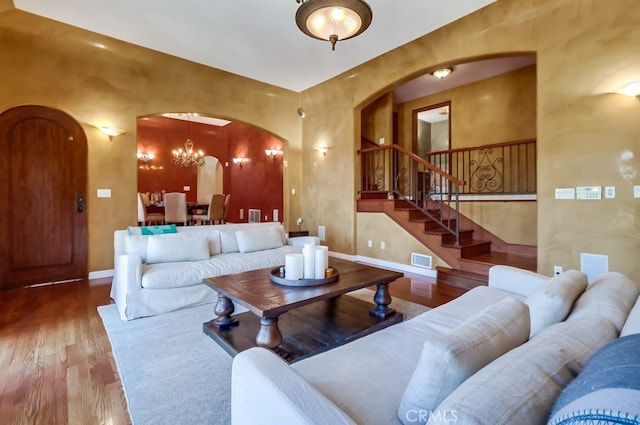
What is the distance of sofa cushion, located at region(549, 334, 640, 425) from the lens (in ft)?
1.61

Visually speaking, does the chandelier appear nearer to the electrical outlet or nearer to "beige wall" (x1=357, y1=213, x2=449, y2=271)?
"beige wall" (x1=357, y1=213, x2=449, y2=271)

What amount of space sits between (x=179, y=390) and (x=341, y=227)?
449cm

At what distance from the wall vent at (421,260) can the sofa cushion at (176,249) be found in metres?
3.14

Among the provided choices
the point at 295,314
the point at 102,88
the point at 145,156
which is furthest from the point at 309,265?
the point at 145,156

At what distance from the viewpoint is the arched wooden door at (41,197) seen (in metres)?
4.05

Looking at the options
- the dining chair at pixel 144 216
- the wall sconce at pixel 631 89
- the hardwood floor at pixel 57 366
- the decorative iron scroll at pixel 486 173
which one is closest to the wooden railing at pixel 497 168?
the decorative iron scroll at pixel 486 173

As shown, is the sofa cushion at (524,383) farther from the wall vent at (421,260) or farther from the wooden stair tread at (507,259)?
the wall vent at (421,260)

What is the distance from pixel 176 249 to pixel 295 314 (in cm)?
167

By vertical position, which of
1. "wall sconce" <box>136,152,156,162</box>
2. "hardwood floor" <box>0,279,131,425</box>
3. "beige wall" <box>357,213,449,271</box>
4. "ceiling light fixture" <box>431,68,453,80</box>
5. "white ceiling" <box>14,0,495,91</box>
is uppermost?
"white ceiling" <box>14,0,495,91</box>

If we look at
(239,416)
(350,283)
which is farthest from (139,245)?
(239,416)

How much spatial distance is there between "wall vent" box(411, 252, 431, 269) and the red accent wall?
4080mm

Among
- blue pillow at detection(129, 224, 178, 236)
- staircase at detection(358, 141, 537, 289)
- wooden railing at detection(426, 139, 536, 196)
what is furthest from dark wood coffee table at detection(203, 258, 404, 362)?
wooden railing at detection(426, 139, 536, 196)

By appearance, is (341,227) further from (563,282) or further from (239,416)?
(239,416)

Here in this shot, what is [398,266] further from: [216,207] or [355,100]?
[216,207]
